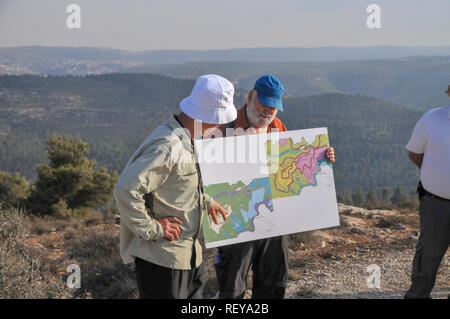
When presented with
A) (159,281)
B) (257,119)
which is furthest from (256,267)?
(257,119)

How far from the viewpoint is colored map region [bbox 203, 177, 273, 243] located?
8.68 feet

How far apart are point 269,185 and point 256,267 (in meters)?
0.54

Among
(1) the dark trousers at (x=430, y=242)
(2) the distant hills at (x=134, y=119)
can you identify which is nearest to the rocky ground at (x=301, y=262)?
(1) the dark trousers at (x=430, y=242)

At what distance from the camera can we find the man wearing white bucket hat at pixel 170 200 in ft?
6.93

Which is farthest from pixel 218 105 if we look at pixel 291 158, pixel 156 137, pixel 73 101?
pixel 73 101

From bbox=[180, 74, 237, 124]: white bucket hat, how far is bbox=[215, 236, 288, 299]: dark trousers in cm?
93

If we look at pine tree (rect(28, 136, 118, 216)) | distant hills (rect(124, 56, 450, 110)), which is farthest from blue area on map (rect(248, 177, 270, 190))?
distant hills (rect(124, 56, 450, 110))

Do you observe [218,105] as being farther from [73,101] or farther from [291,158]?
[73,101]

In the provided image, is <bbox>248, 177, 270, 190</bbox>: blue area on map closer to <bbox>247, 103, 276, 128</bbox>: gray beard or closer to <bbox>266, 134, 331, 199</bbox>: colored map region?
<bbox>266, 134, 331, 199</bbox>: colored map region

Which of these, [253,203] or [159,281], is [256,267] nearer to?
[253,203]

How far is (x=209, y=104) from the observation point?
227 centimetres

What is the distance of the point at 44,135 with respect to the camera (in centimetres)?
8012

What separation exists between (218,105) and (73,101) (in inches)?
3961

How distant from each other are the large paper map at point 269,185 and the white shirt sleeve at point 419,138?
2.44ft
